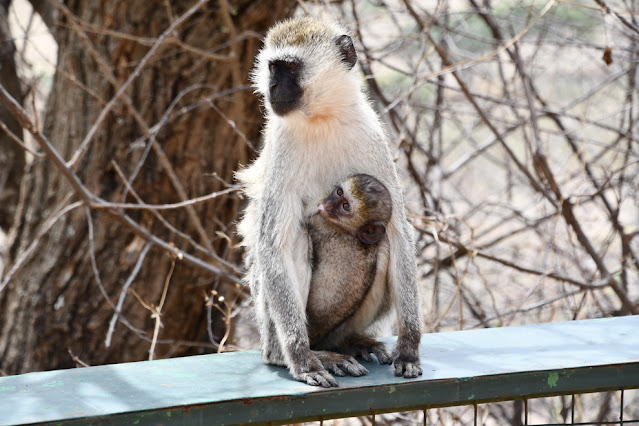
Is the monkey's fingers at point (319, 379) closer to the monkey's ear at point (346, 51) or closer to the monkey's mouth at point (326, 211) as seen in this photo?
the monkey's mouth at point (326, 211)

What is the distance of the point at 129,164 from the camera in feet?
16.0

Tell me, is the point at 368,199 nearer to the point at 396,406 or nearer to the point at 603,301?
the point at 396,406

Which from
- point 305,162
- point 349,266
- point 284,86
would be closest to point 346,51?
point 284,86

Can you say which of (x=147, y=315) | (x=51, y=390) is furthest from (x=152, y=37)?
(x=51, y=390)

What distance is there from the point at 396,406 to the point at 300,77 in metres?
1.44

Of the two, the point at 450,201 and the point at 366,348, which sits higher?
the point at 450,201

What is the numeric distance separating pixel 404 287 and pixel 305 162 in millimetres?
612

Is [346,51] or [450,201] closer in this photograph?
[346,51]

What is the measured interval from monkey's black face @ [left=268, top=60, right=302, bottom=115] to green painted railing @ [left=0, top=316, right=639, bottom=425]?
3.31 feet

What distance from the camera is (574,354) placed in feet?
7.70

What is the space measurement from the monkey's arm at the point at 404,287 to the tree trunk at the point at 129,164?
2020 mm

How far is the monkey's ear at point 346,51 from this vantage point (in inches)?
127

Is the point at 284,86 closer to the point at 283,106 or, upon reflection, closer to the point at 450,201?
the point at 283,106

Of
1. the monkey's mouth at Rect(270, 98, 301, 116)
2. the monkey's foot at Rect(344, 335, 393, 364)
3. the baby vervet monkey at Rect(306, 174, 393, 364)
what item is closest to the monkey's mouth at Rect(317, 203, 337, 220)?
the baby vervet monkey at Rect(306, 174, 393, 364)
